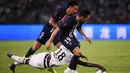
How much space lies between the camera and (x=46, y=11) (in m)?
25.0

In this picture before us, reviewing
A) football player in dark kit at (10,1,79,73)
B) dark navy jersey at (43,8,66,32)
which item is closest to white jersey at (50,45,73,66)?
football player in dark kit at (10,1,79,73)

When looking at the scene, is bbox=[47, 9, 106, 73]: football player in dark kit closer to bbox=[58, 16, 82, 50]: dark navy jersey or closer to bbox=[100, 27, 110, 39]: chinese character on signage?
bbox=[58, 16, 82, 50]: dark navy jersey

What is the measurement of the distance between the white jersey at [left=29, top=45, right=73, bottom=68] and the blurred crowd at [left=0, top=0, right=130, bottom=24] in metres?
15.9

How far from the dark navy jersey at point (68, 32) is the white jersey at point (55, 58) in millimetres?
139

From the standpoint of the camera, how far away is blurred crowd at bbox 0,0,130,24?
24719 mm

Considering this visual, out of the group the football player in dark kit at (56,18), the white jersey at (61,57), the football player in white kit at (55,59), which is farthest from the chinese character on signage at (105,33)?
the white jersey at (61,57)

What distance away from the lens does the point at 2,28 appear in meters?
23.2

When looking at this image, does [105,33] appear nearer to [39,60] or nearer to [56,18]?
[56,18]

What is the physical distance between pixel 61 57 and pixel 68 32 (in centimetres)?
68

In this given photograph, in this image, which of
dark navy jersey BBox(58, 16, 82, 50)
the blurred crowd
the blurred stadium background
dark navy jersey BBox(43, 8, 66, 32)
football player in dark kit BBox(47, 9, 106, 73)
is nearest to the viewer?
football player in dark kit BBox(47, 9, 106, 73)

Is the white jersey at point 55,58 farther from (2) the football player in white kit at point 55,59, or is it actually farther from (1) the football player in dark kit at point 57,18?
(1) the football player in dark kit at point 57,18

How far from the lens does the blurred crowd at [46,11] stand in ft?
81.1

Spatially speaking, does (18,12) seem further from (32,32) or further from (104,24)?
(104,24)

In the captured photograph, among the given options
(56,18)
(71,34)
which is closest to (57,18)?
(56,18)
